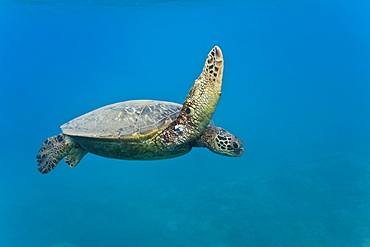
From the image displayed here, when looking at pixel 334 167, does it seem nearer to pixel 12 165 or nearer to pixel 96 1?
pixel 96 1

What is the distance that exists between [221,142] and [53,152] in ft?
9.54

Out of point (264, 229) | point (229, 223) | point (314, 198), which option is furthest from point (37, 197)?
point (314, 198)

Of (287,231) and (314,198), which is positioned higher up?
(314,198)

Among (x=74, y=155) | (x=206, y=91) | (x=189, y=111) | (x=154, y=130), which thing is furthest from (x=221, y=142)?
(x=74, y=155)

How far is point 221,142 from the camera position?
431 centimetres

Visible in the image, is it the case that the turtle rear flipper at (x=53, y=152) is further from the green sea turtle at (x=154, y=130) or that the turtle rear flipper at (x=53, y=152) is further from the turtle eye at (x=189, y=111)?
the turtle eye at (x=189, y=111)

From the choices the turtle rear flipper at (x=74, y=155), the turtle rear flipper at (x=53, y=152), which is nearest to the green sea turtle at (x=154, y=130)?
the turtle rear flipper at (x=53, y=152)

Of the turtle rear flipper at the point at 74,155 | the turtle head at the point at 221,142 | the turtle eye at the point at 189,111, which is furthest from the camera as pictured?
the turtle rear flipper at the point at 74,155

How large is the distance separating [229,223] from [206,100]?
13.2 m

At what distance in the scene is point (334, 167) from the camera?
22.3m

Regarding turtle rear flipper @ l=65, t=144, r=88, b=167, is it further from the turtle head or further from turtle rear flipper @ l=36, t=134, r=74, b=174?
the turtle head

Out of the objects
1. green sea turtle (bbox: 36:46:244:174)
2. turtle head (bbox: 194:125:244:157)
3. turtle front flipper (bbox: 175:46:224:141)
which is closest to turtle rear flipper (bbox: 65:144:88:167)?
green sea turtle (bbox: 36:46:244:174)

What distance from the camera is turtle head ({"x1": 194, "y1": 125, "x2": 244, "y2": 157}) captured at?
4.29m

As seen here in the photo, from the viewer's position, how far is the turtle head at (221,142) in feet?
14.1
